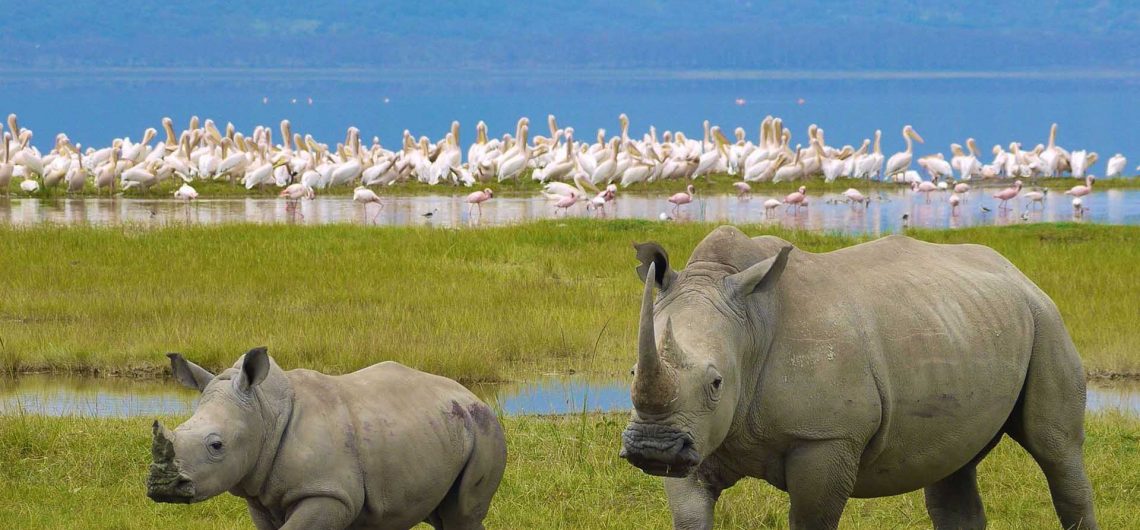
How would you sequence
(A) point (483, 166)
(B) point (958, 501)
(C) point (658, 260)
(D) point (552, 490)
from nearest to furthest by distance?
1. (C) point (658, 260)
2. (B) point (958, 501)
3. (D) point (552, 490)
4. (A) point (483, 166)

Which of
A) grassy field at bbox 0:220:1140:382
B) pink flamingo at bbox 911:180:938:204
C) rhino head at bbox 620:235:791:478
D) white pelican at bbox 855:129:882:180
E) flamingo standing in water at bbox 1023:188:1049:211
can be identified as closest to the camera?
rhino head at bbox 620:235:791:478

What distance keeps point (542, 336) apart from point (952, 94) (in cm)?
12558

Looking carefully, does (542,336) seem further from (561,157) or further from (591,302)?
(561,157)

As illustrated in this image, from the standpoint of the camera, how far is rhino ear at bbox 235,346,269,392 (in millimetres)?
5145

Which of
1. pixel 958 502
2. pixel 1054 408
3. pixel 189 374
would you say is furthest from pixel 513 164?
pixel 189 374

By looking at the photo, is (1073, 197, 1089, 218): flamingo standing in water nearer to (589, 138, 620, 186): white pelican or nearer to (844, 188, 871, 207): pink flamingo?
(844, 188, 871, 207): pink flamingo

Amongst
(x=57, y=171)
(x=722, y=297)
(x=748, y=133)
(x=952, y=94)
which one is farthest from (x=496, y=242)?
(x=952, y=94)

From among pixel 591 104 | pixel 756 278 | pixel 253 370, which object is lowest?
pixel 591 104

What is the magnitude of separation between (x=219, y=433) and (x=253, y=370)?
228mm

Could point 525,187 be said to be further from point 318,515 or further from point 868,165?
point 318,515

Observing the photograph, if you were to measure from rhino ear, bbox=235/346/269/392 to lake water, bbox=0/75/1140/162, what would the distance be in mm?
53236

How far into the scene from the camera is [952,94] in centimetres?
13375

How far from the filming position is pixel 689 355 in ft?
16.4

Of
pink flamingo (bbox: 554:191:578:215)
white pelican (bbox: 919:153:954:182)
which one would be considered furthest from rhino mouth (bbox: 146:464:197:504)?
white pelican (bbox: 919:153:954:182)
